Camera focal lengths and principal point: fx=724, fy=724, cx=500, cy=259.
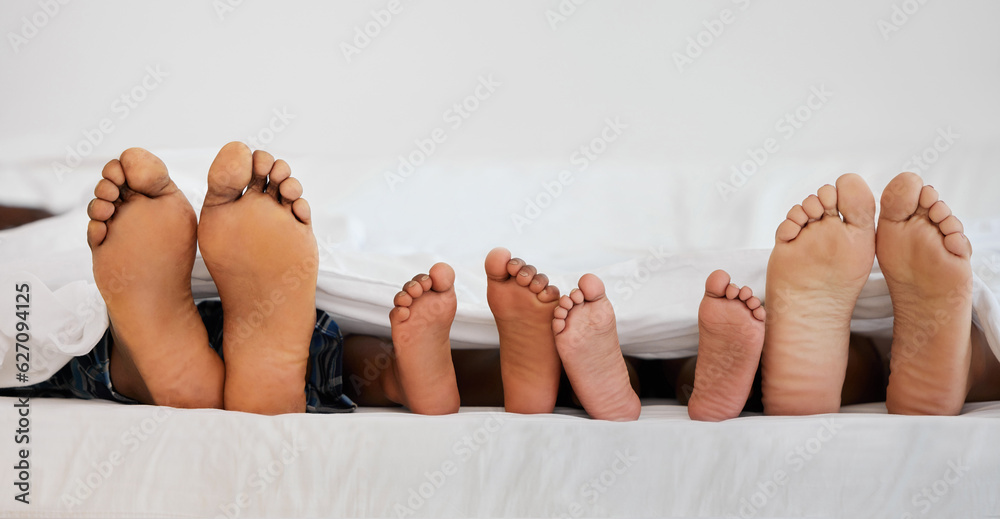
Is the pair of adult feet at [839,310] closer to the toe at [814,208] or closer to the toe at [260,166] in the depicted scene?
the toe at [814,208]

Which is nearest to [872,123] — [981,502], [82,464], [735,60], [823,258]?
[735,60]

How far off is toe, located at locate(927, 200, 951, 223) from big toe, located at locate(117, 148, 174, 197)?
0.80 metres

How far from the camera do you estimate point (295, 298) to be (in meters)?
0.80

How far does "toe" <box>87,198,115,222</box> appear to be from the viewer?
71 centimetres

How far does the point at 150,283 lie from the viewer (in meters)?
0.76

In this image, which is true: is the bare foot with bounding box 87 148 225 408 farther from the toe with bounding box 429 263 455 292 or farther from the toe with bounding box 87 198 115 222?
the toe with bounding box 429 263 455 292

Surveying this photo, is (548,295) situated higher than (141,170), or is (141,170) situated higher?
(141,170)

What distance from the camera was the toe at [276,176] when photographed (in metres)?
0.76

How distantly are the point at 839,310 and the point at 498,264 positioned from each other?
39 centimetres

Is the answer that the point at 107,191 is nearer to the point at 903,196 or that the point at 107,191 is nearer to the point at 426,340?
the point at 426,340

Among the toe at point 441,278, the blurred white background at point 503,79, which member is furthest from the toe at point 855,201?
the blurred white background at point 503,79

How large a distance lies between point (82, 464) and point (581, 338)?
1.66 ft

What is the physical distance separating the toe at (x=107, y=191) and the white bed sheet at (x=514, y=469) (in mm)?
222

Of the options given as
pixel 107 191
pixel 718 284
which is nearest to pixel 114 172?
pixel 107 191
